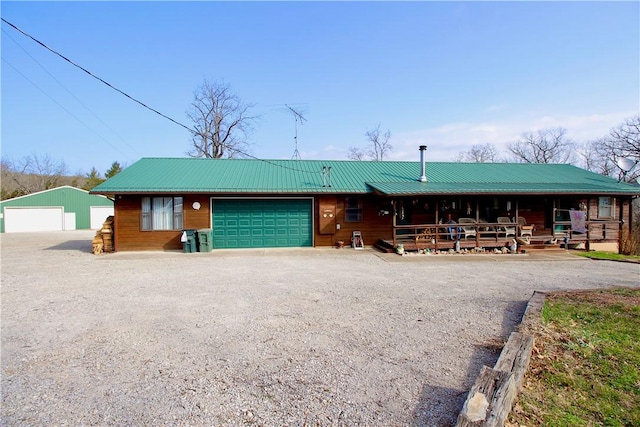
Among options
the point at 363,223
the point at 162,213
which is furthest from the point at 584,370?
the point at 162,213

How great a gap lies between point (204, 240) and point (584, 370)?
40.9 feet

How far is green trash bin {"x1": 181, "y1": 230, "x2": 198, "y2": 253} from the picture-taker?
45.0ft

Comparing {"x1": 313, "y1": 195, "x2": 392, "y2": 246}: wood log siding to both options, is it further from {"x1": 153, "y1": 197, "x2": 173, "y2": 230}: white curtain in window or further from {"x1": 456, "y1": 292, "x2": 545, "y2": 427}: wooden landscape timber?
{"x1": 456, "y1": 292, "x2": 545, "y2": 427}: wooden landscape timber

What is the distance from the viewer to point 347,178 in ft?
53.3

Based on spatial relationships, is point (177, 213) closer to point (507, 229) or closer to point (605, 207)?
point (507, 229)

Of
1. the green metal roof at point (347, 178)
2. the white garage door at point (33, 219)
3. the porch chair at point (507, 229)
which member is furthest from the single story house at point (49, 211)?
the porch chair at point (507, 229)

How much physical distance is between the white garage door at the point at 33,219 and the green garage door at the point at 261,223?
24269 millimetres

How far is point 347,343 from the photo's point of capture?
458 centimetres

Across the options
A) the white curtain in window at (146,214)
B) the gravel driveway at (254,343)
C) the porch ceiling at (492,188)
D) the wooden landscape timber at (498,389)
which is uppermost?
the porch ceiling at (492,188)

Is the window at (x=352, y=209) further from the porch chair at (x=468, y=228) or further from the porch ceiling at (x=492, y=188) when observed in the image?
the porch chair at (x=468, y=228)

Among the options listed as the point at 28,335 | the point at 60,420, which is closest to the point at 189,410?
the point at 60,420

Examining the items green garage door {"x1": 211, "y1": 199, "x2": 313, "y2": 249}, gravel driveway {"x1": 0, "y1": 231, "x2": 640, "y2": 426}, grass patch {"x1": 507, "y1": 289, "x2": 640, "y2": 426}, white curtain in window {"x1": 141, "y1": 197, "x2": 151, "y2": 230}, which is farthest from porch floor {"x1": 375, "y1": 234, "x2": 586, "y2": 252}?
white curtain in window {"x1": 141, "y1": 197, "x2": 151, "y2": 230}

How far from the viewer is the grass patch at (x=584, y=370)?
2.97 meters

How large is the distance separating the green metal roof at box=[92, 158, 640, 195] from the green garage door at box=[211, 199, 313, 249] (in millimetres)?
804
